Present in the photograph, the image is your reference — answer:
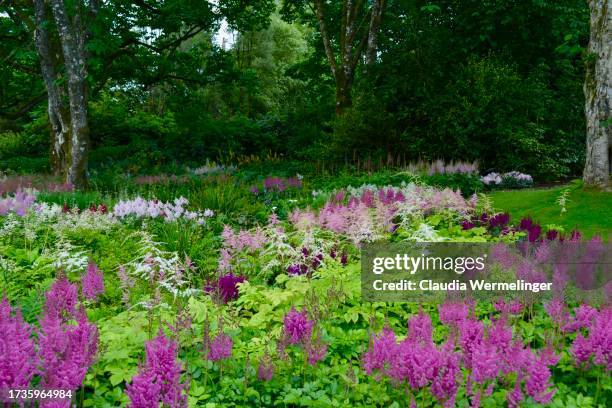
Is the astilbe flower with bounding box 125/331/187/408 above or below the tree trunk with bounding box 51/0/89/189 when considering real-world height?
below

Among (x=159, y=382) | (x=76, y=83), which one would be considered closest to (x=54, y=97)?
(x=76, y=83)

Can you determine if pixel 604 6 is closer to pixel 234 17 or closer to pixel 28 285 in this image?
pixel 28 285

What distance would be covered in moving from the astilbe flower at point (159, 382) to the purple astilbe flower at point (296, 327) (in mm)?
769

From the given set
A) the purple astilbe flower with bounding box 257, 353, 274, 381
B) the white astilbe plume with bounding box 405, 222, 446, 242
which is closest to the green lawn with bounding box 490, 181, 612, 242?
the white astilbe plume with bounding box 405, 222, 446, 242

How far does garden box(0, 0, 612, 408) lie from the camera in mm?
2844

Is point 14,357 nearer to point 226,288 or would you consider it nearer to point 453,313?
point 226,288

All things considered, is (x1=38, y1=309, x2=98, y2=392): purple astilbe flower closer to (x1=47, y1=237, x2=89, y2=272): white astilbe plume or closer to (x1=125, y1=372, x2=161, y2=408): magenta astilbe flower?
(x1=125, y1=372, x2=161, y2=408): magenta astilbe flower

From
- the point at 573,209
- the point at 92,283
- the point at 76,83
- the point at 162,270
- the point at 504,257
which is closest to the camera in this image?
the point at 92,283

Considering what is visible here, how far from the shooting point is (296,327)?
314 centimetres

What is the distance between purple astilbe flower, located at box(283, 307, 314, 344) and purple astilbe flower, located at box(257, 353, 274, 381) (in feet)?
0.58

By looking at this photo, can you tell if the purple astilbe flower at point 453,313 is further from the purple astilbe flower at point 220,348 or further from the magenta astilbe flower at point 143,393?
the magenta astilbe flower at point 143,393

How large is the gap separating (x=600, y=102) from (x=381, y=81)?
30.5 feet

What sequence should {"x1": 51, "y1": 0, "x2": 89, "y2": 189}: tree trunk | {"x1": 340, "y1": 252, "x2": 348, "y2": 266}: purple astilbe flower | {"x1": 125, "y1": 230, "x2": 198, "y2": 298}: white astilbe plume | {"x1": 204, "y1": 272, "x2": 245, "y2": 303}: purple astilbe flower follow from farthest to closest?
{"x1": 51, "y1": 0, "x2": 89, "y2": 189}: tree trunk < {"x1": 340, "y1": 252, "x2": 348, "y2": 266}: purple astilbe flower < {"x1": 204, "y1": 272, "x2": 245, "y2": 303}: purple astilbe flower < {"x1": 125, "y1": 230, "x2": 198, "y2": 298}: white astilbe plume

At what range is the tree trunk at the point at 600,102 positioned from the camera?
905cm
